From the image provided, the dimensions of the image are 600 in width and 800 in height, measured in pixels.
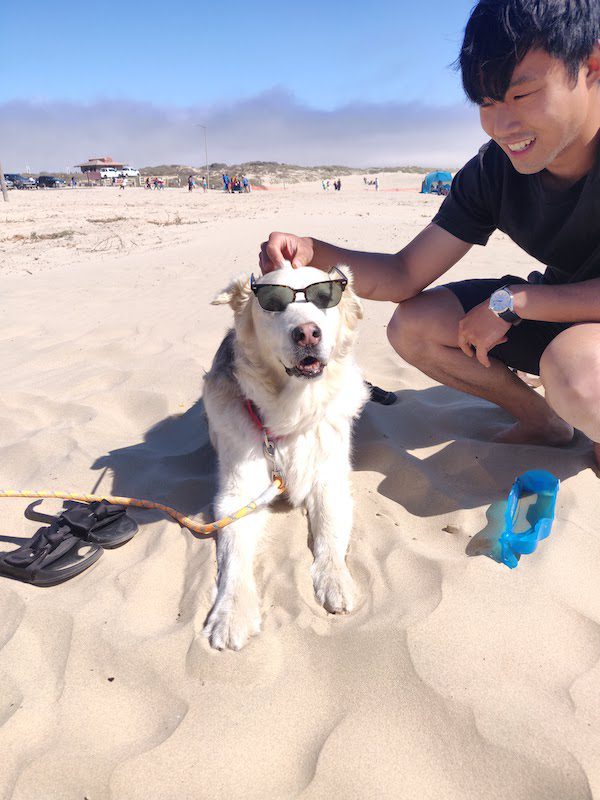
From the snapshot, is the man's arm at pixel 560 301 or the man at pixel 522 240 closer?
the man at pixel 522 240

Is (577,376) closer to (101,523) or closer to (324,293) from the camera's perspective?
(324,293)

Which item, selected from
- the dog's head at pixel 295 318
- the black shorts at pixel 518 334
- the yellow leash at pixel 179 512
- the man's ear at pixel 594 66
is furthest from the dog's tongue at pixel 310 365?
the man's ear at pixel 594 66

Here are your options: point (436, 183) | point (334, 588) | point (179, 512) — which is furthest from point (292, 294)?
point (436, 183)

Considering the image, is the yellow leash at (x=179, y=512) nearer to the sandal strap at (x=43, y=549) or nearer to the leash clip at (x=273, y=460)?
the leash clip at (x=273, y=460)

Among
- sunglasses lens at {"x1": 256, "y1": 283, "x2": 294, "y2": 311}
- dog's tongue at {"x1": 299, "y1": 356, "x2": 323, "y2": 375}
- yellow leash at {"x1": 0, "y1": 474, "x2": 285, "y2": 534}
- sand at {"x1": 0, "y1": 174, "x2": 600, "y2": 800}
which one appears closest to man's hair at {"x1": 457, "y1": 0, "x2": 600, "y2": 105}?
sunglasses lens at {"x1": 256, "y1": 283, "x2": 294, "y2": 311}

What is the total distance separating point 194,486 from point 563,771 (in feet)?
7.08

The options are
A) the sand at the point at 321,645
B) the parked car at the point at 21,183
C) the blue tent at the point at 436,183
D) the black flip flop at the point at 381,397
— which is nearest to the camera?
the sand at the point at 321,645

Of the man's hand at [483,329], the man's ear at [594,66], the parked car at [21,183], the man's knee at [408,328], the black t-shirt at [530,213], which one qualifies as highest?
the man's ear at [594,66]

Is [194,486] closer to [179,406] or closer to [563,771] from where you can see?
[179,406]

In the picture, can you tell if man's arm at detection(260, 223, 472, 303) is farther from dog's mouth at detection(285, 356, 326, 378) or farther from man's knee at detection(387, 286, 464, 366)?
dog's mouth at detection(285, 356, 326, 378)

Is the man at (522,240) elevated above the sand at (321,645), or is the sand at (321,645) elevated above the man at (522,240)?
the man at (522,240)

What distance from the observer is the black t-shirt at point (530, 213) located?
8.39 ft

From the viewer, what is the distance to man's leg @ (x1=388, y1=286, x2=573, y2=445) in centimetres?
318

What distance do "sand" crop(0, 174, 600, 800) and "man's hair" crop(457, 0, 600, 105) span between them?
1.88 meters
